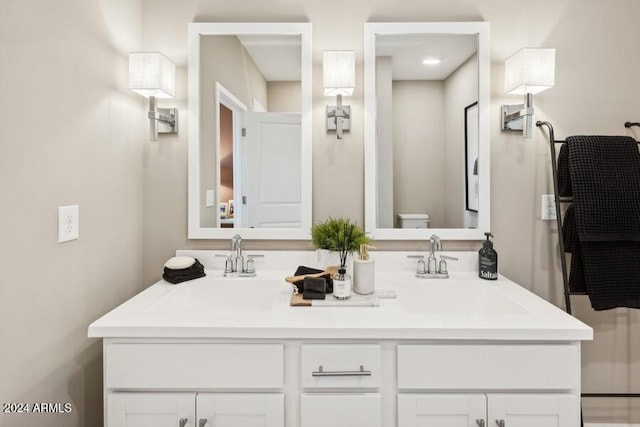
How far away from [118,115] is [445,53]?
1.41 meters

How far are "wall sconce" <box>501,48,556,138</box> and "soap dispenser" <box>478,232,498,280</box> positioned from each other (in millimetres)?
488

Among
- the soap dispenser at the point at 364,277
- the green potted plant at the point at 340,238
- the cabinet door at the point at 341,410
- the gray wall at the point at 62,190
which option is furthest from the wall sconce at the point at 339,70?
the cabinet door at the point at 341,410

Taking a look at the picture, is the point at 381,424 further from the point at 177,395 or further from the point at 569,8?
the point at 569,8

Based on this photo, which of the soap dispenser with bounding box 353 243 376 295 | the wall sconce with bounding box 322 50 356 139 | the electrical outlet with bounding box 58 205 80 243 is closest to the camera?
the electrical outlet with bounding box 58 205 80 243

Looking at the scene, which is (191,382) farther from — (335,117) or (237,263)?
(335,117)

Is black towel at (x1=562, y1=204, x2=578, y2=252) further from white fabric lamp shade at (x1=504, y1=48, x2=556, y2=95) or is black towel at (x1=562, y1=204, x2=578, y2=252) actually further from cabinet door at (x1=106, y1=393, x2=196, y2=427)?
cabinet door at (x1=106, y1=393, x2=196, y2=427)

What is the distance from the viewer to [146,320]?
44.9 inches

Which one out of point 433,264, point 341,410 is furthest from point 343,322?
point 433,264

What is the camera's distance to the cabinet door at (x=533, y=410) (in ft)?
3.61

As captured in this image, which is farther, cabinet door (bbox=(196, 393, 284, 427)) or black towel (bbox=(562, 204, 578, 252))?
black towel (bbox=(562, 204, 578, 252))

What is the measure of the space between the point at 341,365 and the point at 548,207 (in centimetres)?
124

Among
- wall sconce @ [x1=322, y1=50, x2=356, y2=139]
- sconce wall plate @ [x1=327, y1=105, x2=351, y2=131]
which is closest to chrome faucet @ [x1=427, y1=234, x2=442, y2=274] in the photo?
sconce wall plate @ [x1=327, y1=105, x2=351, y2=131]

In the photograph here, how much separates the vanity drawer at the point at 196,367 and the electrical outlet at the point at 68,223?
39 cm

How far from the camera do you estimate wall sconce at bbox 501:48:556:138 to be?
1569 millimetres
